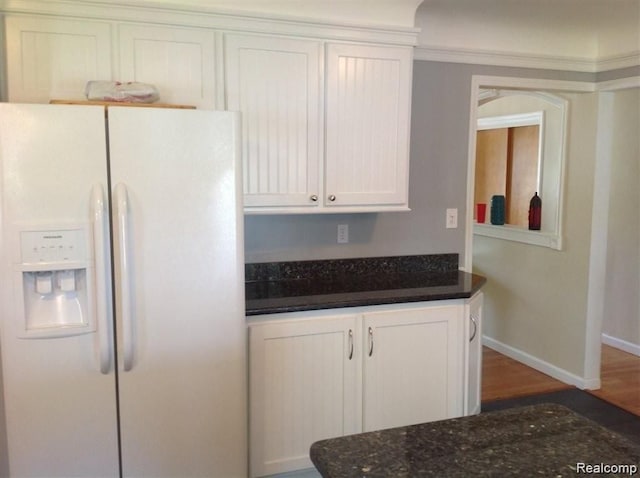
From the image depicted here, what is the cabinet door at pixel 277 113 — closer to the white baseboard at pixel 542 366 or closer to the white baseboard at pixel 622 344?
the white baseboard at pixel 542 366

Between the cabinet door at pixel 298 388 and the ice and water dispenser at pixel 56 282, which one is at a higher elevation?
the ice and water dispenser at pixel 56 282

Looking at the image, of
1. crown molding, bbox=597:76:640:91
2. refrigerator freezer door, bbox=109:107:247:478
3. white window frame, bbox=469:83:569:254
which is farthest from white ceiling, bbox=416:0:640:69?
refrigerator freezer door, bbox=109:107:247:478

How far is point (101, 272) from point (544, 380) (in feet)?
10.6

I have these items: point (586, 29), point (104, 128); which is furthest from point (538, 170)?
point (104, 128)

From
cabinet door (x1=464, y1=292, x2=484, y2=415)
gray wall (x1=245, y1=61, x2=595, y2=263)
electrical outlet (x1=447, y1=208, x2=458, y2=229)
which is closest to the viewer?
cabinet door (x1=464, y1=292, x2=484, y2=415)

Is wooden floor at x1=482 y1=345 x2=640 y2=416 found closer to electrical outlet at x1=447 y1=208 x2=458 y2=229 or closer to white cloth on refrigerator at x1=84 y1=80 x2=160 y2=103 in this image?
electrical outlet at x1=447 y1=208 x2=458 y2=229

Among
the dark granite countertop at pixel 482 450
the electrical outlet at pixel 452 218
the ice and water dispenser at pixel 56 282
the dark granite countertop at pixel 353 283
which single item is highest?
the electrical outlet at pixel 452 218

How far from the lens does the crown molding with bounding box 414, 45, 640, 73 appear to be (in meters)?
3.17

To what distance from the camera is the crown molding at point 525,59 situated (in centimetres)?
317

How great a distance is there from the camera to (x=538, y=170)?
13.8ft

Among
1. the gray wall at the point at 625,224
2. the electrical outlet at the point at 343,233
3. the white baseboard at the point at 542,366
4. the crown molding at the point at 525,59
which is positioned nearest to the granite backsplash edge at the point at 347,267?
the electrical outlet at the point at 343,233

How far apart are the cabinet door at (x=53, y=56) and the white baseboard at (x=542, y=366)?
347 cm

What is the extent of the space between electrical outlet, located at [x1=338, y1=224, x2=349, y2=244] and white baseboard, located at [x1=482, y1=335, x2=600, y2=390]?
2.01m

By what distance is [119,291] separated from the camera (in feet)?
6.45
